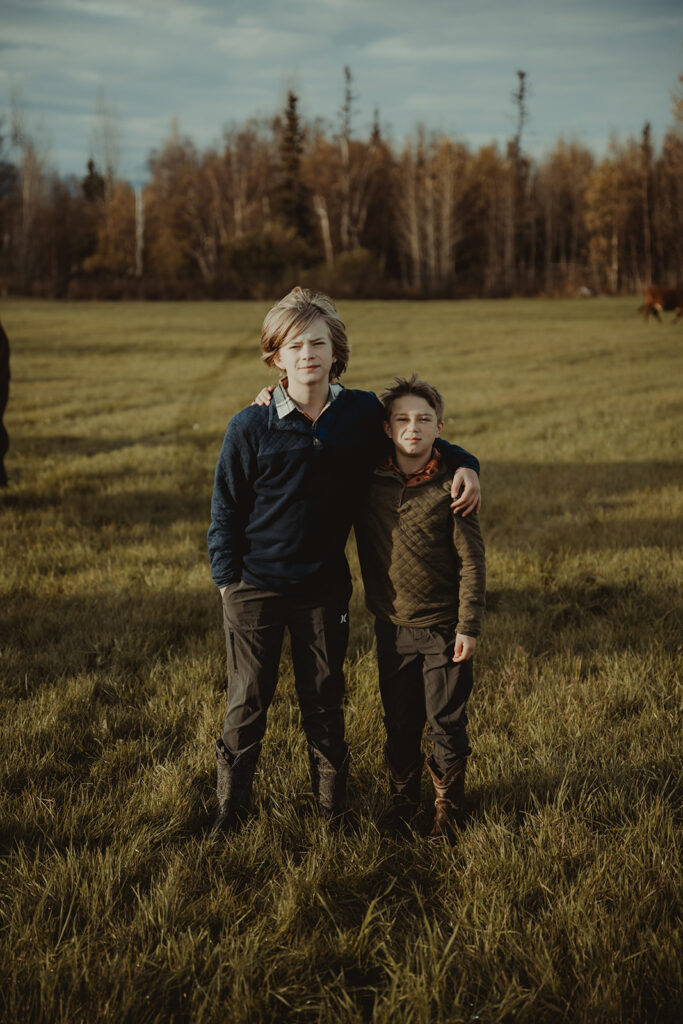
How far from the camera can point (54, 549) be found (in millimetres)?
5578

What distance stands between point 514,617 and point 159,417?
876 cm

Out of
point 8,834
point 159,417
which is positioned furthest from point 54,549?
point 159,417

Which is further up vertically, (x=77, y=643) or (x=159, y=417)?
(x=159, y=417)

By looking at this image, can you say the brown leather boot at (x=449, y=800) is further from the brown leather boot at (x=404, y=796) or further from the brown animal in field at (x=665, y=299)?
the brown animal in field at (x=665, y=299)

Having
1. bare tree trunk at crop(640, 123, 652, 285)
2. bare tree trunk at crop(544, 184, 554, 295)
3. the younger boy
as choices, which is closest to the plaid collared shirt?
the younger boy

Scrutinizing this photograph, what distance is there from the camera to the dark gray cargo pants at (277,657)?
8.30ft

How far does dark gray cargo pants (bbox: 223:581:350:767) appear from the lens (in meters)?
2.53

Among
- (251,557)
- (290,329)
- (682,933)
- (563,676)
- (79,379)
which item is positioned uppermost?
(79,379)

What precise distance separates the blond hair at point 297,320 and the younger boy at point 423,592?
274 millimetres

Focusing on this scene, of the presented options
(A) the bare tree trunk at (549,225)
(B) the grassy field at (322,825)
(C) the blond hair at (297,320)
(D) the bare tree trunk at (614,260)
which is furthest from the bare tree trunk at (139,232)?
(C) the blond hair at (297,320)

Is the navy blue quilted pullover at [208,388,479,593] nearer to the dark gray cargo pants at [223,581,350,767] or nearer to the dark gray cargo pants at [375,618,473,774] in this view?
the dark gray cargo pants at [223,581,350,767]

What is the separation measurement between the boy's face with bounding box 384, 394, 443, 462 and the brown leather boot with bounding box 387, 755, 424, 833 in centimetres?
118

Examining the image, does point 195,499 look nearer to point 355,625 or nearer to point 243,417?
point 355,625

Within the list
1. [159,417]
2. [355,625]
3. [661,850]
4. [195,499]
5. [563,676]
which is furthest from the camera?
[159,417]
